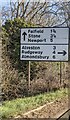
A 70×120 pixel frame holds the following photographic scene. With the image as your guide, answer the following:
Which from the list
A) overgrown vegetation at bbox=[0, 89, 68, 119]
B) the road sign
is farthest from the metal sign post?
overgrown vegetation at bbox=[0, 89, 68, 119]

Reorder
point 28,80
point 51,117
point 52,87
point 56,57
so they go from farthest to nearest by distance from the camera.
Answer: point 52,87 → point 28,80 → point 56,57 → point 51,117

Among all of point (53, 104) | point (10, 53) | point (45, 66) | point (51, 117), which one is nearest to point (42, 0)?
point (45, 66)

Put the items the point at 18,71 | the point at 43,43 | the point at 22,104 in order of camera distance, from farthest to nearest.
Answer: the point at 18,71 < the point at 43,43 < the point at 22,104

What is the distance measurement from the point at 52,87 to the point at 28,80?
170 centimetres

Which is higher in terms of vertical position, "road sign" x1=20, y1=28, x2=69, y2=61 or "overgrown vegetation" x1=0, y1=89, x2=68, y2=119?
"road sign" x1=20, y1=28, x2=69, y2=61

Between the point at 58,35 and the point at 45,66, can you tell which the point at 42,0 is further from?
the point at 58,35

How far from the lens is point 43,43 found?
6914mm

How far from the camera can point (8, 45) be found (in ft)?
25.6

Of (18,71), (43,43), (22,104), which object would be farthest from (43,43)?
(22,104)

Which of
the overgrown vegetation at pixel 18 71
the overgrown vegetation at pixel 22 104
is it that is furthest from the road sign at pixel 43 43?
the overgrown vegetation at pixel 22 104

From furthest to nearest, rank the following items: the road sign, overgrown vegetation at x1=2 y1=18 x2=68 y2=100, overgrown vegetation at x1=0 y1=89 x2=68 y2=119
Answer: overgrown vegetation at x1=2 y1=18 x2=68 y2=100 → the road sign → overgrown vegetation at x1=0 y1=89 x2=68 y2=119

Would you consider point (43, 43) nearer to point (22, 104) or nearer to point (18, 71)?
point (18, 71)

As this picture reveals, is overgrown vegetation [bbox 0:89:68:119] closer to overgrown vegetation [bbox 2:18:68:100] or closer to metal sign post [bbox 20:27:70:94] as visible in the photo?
overgrown vegetation [bbox 2:18:68:100]

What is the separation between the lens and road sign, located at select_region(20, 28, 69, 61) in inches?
268
